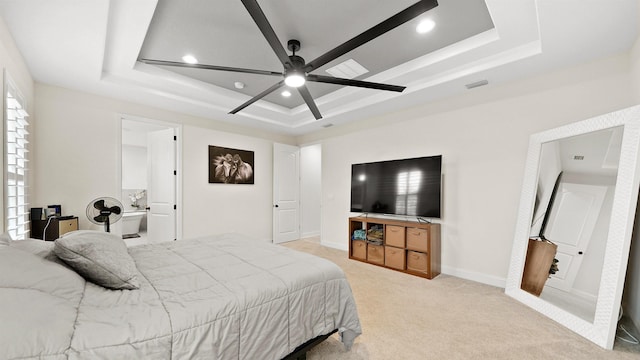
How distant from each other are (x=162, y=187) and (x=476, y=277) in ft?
16.1

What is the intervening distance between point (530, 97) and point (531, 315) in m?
2.35

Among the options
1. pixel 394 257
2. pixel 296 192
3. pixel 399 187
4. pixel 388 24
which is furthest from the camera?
pixel 296 192

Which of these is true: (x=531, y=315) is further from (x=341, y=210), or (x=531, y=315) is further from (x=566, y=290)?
(x=341, y=210)

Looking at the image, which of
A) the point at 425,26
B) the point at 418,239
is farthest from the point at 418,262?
the point at 425,26

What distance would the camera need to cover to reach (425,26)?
92.7 inches

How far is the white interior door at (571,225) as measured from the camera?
2.27 meters

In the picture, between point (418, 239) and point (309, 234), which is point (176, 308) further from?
point (309, 234)

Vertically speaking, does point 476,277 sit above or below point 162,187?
below

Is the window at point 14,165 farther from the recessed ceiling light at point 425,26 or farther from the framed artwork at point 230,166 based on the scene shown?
the recessed ceiling light at point 425,26

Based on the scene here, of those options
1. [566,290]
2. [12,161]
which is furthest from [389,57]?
[12,161]

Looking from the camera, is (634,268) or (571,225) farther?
(571,225)

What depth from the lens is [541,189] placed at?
8.86ft

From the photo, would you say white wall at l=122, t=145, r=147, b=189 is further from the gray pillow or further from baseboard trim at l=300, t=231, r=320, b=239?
the gray pillow

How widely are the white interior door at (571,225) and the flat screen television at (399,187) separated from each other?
1.22 m
